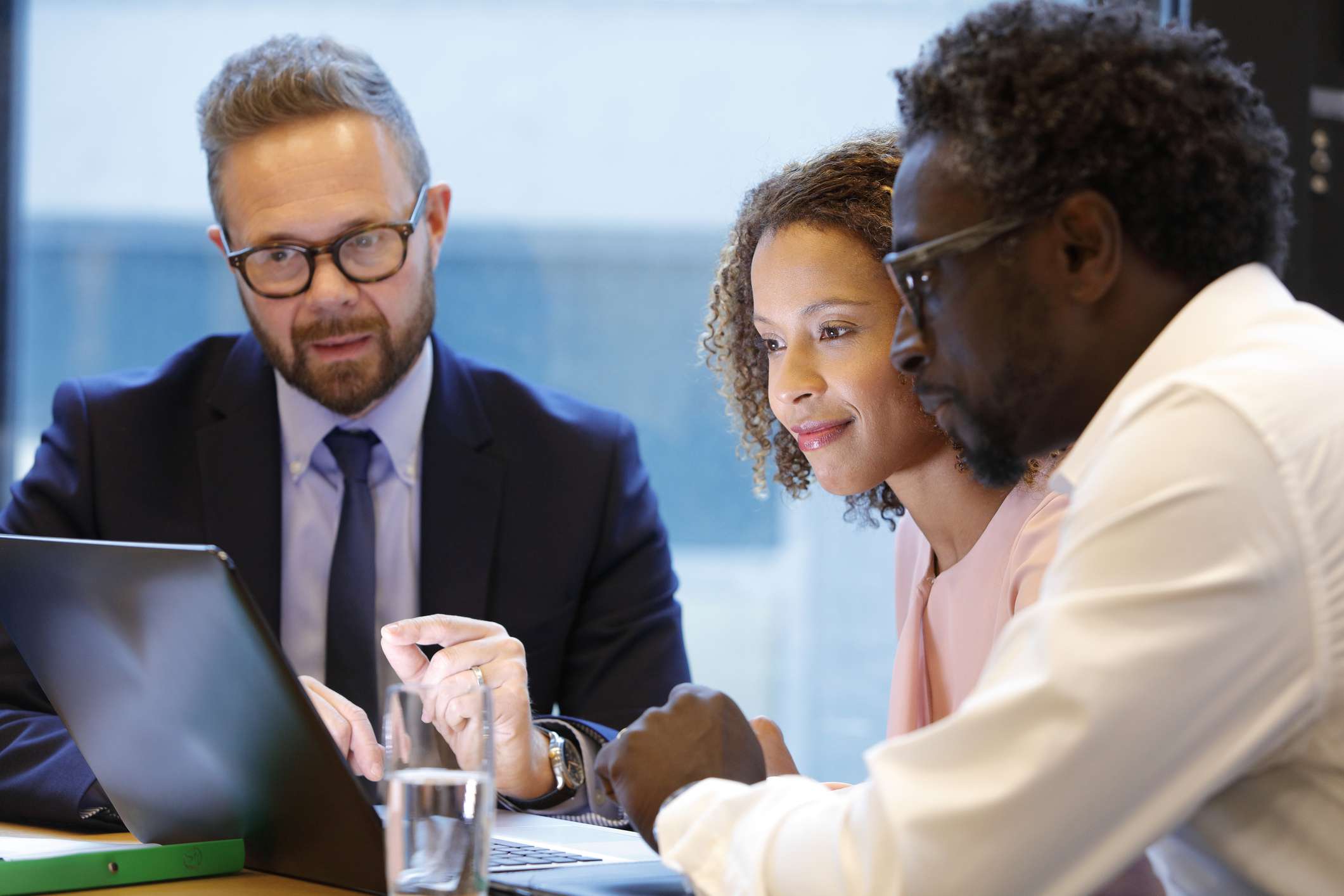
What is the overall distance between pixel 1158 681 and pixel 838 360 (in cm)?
78

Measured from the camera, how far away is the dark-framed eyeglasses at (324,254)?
196 cm

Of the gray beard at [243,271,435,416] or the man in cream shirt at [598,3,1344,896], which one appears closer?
the man in cream shirt at [598,3,1344,896]

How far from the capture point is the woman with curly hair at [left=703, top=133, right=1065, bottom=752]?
1.49 metres

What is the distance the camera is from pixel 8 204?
2.98 meters

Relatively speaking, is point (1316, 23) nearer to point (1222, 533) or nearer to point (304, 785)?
point (1222, 533)

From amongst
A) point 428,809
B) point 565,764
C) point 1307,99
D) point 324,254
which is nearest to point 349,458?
point 324,254

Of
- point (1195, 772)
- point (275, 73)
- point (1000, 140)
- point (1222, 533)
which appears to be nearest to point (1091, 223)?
point (1000, 140)

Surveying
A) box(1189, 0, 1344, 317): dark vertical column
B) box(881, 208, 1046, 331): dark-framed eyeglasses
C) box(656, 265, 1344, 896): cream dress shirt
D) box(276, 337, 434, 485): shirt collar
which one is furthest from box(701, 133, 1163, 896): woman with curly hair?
box(1189, 0, 1344, 317): dark vertical column

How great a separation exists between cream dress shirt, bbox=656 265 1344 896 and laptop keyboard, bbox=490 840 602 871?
1.22 ft

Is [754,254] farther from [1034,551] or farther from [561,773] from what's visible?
[561,773]

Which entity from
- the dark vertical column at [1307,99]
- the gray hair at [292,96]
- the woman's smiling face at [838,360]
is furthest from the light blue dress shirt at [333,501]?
the dark vertical column at [1307,99]

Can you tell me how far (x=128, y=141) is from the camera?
10.4 feet

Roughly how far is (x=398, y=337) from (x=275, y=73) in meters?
0.43

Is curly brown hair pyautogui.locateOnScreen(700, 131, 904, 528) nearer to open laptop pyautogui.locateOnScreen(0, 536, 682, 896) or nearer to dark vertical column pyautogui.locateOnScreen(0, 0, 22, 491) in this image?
open laptop pyautogui.locateOnScreen(0, 536, 682, 896)
